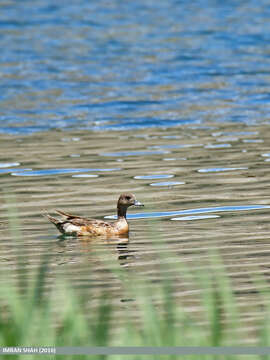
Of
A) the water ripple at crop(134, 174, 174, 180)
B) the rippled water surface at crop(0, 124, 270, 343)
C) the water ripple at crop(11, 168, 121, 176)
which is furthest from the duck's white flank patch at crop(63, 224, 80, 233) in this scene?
the water ripple at crop(11, 168, 121, 176)

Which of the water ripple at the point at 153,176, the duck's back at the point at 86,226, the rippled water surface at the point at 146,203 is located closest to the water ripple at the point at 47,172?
the rippled water surface at the point at 146,203

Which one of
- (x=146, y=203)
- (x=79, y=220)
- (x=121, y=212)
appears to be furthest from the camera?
(x=146, y=203)

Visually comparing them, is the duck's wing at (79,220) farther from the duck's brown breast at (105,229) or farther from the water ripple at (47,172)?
the water ripple at (47,172)

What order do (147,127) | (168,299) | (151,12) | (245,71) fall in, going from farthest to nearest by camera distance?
(151,12), (245,71), (147,127), (168,299)

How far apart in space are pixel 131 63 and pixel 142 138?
11.1 metres

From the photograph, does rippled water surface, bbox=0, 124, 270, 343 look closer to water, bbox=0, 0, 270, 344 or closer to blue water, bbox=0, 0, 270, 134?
water, bbox=0, 0, 270, 344

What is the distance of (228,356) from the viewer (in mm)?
4926

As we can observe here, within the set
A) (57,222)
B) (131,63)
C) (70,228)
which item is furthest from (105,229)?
(131,63)

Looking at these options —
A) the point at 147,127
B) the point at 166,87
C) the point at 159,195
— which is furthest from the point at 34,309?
the point at 166,87

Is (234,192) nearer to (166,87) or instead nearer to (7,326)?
(7,326)

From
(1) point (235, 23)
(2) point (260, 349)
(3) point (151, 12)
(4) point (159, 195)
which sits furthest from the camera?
(3) point (151, 12)

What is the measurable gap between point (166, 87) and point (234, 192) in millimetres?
12181

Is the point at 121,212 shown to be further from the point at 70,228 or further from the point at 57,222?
the point at 57,222

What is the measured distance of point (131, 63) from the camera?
29.0 meters
